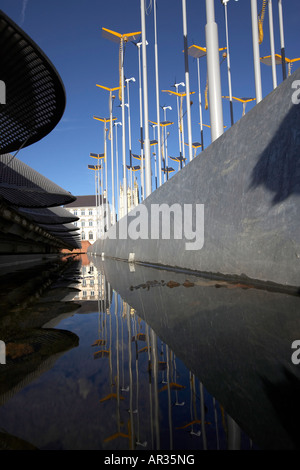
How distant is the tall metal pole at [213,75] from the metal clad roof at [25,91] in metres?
3.01

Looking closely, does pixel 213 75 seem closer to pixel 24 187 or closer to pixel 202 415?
pixel 202 415

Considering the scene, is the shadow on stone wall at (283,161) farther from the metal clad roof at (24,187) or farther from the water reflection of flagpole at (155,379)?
the metal clad roof at (24,187)

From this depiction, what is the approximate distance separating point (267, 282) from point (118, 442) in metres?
2.52

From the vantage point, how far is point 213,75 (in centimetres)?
586

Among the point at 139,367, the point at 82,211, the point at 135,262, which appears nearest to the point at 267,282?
the point at 139,367

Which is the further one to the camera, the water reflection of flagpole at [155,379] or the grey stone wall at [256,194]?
the grey stone wall at [256,194]

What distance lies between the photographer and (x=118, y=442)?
0.72m

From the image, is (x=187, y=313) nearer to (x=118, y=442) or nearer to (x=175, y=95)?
(x=118, y=442)

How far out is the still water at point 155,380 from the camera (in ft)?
2.44

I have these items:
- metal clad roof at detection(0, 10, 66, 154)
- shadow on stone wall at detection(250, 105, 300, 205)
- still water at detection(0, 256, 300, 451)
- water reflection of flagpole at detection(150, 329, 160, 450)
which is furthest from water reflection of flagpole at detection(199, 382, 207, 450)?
metal clad roof at detection(0, 10, 66, 154)

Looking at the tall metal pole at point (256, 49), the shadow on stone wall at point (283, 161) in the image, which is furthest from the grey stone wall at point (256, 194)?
the tall metal pole at point (256, 49)

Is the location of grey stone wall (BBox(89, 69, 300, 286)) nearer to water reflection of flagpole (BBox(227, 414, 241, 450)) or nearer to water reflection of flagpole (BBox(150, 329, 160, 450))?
water reflection of flagpole (BBox(150, 329, 160, 450))

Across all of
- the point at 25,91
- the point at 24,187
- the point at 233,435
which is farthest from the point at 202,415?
the point at 24,187

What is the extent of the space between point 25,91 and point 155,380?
6847mm
